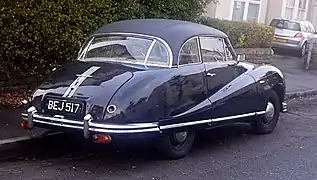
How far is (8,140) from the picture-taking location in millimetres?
7164

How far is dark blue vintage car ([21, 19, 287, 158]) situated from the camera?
6488mm

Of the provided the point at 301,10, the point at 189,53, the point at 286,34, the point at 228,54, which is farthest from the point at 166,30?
the point at 301,10

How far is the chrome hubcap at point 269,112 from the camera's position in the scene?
9.07m

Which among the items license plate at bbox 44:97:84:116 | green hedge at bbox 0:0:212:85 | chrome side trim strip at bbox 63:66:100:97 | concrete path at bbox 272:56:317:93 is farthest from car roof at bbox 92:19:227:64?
concrete path at bbox 272:56:317:93

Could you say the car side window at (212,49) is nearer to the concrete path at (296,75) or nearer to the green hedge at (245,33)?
the concrete path at (296,75)

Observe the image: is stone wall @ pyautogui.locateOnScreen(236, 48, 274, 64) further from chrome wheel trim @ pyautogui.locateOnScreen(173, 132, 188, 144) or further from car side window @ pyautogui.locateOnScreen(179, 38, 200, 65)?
chrome wheel trim @ pyautogui.locateOnScreen(173, 132, 188, 144)

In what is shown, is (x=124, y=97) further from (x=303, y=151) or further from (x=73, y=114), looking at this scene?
(x=303, y=151)

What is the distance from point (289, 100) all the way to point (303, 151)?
5.01 metres

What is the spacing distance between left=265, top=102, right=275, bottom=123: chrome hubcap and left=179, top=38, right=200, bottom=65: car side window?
190 cm

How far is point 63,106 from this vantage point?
6605 millimetres

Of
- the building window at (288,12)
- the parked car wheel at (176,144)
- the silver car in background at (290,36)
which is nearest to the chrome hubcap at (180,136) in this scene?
the parked car wheel at (176,144)

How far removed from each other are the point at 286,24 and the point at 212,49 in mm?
16582

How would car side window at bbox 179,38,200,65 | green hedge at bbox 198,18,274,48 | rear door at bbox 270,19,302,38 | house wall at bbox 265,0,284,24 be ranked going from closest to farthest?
car side window at bbox 179,38,200,65, green hedge at bbox 198,18,274,48, rear door at bbox 270,19,302,38, house wall at bbox 265,0,284,24

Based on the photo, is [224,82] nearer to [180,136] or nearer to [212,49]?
[212,49]
